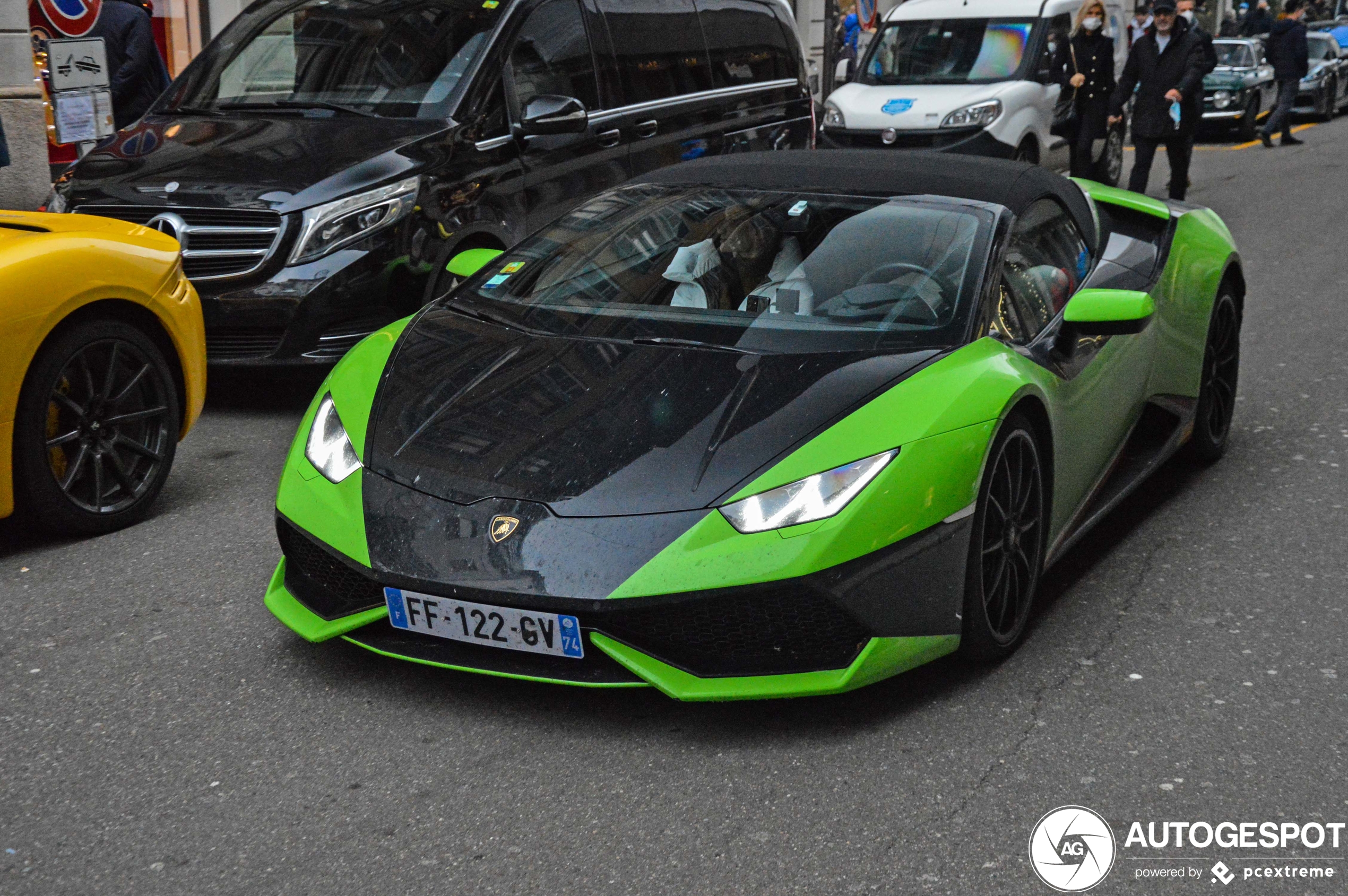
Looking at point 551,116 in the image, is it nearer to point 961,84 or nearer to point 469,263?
point 469,263

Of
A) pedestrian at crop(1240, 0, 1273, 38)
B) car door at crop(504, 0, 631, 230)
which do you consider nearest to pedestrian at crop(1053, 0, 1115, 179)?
car door at crop(504, 0, 631, 230)

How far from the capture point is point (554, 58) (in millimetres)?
7844

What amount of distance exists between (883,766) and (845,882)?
50cm

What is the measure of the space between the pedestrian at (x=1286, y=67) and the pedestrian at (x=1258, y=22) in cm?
1398

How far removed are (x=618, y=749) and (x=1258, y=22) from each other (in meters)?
35.2

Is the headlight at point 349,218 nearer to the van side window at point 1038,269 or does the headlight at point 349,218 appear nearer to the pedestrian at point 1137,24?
the van side window at point 1038,269

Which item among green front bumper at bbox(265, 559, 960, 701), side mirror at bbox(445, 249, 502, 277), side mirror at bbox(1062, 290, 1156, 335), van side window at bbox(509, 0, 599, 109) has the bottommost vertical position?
green front bumper at bbox(265, 559, 960, 701)

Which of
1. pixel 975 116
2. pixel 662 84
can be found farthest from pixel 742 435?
pixel 975 116

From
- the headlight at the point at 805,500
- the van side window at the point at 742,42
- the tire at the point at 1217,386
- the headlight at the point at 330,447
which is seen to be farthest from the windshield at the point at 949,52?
the headlight at the point at 805,500

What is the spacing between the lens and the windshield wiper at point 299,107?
286 inches

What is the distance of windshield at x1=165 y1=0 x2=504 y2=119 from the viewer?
7.31 metres

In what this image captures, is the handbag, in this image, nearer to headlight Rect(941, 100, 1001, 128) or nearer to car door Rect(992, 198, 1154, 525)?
headlight Rect(941, 100, 1001, 128)

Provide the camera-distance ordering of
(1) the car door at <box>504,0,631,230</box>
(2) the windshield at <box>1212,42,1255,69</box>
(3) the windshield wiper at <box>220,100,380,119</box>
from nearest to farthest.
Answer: (3) the windshield wiper at <box>220,100,380,119</box> < (1) the car door at <box>504,0,631,230</box> < (2) the windshield at <box>1212,42,1255,69</box>

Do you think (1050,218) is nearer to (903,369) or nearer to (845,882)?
(903,369)
